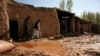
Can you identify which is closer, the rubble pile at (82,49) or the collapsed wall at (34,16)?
the rubble pile at (82,49)

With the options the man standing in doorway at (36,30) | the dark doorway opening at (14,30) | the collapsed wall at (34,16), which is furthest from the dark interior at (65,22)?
the dark doorway opening at (14,30)

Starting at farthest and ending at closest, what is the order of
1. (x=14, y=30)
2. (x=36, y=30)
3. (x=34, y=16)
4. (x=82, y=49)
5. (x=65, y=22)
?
1. (x=65, y=22)
2. (x=34, y=16)
3. (x=36, y=30)
4. (x=14, y=30)
5. (x=82, y=49)

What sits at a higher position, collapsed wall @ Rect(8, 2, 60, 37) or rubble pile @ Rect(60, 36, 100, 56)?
collapsed wall @ Rect(8, 2, 60, 37)

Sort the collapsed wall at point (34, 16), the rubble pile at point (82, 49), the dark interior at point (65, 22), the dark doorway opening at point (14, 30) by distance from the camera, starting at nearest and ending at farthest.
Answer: the rubble pile at point (82, 49), the collapsed wall at point (34, 16), the dark doorway opening at point (14, 30), the dark interior at point (65, 22)

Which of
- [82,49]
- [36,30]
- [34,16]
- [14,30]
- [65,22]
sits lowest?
[65,22]

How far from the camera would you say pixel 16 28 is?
14477 mm

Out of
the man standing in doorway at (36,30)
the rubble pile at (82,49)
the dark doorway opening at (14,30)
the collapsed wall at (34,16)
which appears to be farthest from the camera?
the man standing in doorway at (36,30)

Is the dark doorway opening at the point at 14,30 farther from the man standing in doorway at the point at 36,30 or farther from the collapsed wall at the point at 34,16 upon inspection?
the man standing in doorway at the point at 36,30

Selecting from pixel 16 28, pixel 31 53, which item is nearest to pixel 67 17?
pixel 16 28

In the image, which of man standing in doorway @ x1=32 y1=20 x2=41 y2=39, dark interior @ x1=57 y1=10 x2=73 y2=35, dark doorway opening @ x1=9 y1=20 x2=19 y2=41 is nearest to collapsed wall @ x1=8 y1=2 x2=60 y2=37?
dark doorway opening @ x1=9 y1=20 x2=19 y2=41

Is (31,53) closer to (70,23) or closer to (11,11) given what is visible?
(11,11)

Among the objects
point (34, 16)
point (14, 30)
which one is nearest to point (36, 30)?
point (34, 16)

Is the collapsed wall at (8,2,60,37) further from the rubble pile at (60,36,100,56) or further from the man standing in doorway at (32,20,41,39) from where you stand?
the rubble pile at (60,36,100,56)

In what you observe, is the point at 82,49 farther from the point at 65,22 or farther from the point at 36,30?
the point at 65,22
